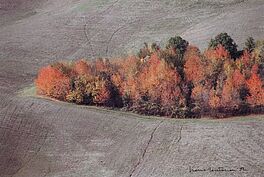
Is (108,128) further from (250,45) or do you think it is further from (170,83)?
(250,45)
